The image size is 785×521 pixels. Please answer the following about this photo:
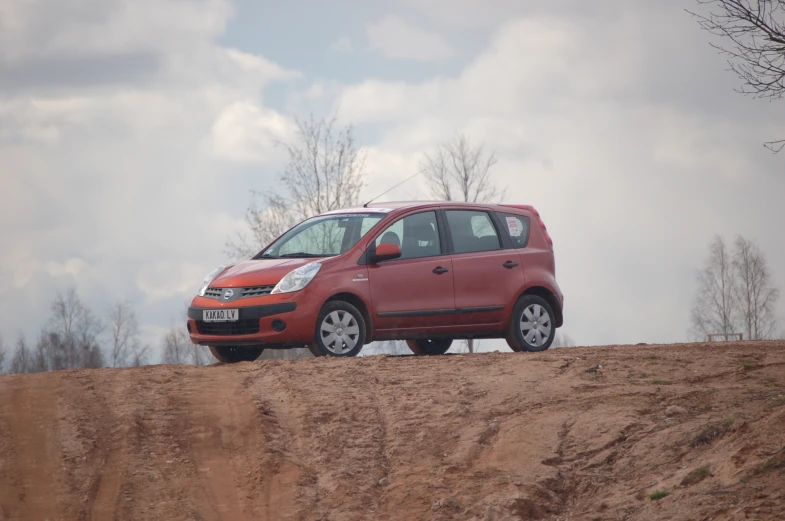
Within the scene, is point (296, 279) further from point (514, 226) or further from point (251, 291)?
point (514, 226)

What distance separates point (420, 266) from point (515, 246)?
1.59 meters

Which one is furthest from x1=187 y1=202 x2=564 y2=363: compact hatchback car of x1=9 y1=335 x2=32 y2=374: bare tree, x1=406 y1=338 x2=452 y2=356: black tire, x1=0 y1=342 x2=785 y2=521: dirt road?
x1=9 y1=335 x2=32 y2=374: bare tree

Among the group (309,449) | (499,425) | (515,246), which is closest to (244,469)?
(309,449)

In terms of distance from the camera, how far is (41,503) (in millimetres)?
6477

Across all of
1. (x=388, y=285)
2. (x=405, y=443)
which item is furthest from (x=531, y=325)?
(x=405, y=443)

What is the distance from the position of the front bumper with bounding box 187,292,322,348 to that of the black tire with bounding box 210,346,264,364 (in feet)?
2.51

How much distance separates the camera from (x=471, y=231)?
38.8ft

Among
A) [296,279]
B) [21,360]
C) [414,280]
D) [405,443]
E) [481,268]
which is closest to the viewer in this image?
[405,443]

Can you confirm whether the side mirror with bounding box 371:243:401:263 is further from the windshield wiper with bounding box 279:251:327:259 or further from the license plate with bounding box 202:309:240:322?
the license plate with bounding box 202:309:240:322

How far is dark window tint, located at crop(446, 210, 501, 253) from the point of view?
11.6 m

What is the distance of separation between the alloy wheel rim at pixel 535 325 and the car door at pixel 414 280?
3.60ft

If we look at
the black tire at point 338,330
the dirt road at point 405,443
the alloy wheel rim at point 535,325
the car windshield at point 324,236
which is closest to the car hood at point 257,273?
the car windshield at point 324,236

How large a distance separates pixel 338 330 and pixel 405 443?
11.0 ft

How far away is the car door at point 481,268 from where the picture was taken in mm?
11469
